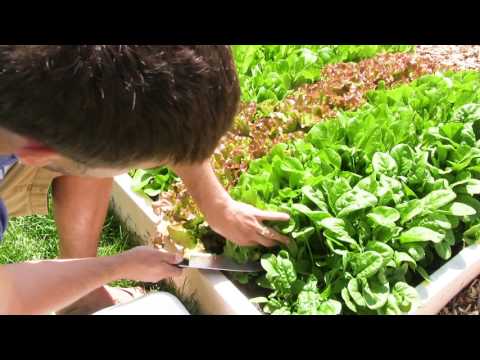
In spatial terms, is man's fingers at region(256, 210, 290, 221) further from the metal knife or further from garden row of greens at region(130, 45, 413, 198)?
garden row of greens at region(130, 45, 413, 198)

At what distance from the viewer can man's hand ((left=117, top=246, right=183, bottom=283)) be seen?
1.58 m

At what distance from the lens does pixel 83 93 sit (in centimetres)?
104

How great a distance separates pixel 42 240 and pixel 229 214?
112cm

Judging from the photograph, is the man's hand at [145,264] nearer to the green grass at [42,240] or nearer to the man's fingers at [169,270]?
the man's fingers at [169,270]

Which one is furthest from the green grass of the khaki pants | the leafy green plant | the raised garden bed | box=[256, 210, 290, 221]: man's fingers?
box=[256, 210, 290, 221]: man's fingers

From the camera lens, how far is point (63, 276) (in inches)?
58.6

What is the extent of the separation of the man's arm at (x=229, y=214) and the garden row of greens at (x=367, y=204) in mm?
57

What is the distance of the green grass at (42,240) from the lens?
2.30m

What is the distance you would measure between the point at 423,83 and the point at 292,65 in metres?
0.60

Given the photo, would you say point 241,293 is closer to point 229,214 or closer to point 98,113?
point 229,214

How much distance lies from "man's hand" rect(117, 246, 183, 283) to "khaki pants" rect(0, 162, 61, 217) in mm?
463

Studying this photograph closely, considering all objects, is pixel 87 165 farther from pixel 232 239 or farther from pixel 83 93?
pixel 232 239

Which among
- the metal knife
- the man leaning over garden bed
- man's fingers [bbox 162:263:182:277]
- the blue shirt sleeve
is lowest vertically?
the metal knife

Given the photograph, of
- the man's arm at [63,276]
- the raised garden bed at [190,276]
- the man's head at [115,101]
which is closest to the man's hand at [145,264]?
the man's arm at [63,276]
